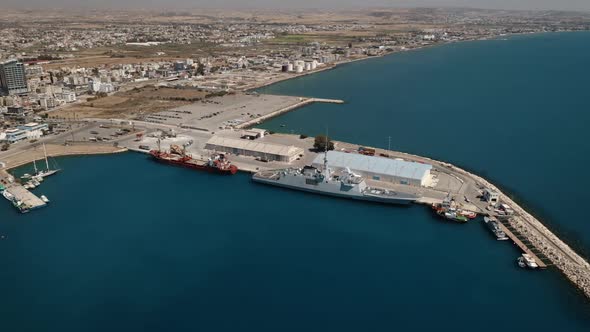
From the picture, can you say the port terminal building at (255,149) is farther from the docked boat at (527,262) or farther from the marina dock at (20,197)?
the docked boat at (527,262)

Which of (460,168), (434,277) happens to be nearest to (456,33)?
(460,168)

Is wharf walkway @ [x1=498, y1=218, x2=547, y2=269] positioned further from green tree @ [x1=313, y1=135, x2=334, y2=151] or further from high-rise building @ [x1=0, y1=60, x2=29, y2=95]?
high-rise building @ [x1=0, y1=60, x2=29, y2=95]


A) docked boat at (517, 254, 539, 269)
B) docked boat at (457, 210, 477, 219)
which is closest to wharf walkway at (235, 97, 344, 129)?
docked boat at (457, 210, 477, 219)

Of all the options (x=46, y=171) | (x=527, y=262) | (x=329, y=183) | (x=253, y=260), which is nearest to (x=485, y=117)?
(x=329, y=183)

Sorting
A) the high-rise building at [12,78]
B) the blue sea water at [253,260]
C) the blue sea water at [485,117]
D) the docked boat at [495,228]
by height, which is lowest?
the blue sea water at [253,260]

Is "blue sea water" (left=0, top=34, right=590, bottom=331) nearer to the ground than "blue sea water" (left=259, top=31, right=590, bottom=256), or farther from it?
nearer to the ground

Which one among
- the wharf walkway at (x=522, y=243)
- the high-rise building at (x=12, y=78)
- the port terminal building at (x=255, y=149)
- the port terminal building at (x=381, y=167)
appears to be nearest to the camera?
the wharf walkway at (x=522, y=243)

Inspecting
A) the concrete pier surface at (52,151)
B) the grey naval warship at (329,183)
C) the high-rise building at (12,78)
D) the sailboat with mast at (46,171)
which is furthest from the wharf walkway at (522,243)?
the high-rise building at (12,78)
